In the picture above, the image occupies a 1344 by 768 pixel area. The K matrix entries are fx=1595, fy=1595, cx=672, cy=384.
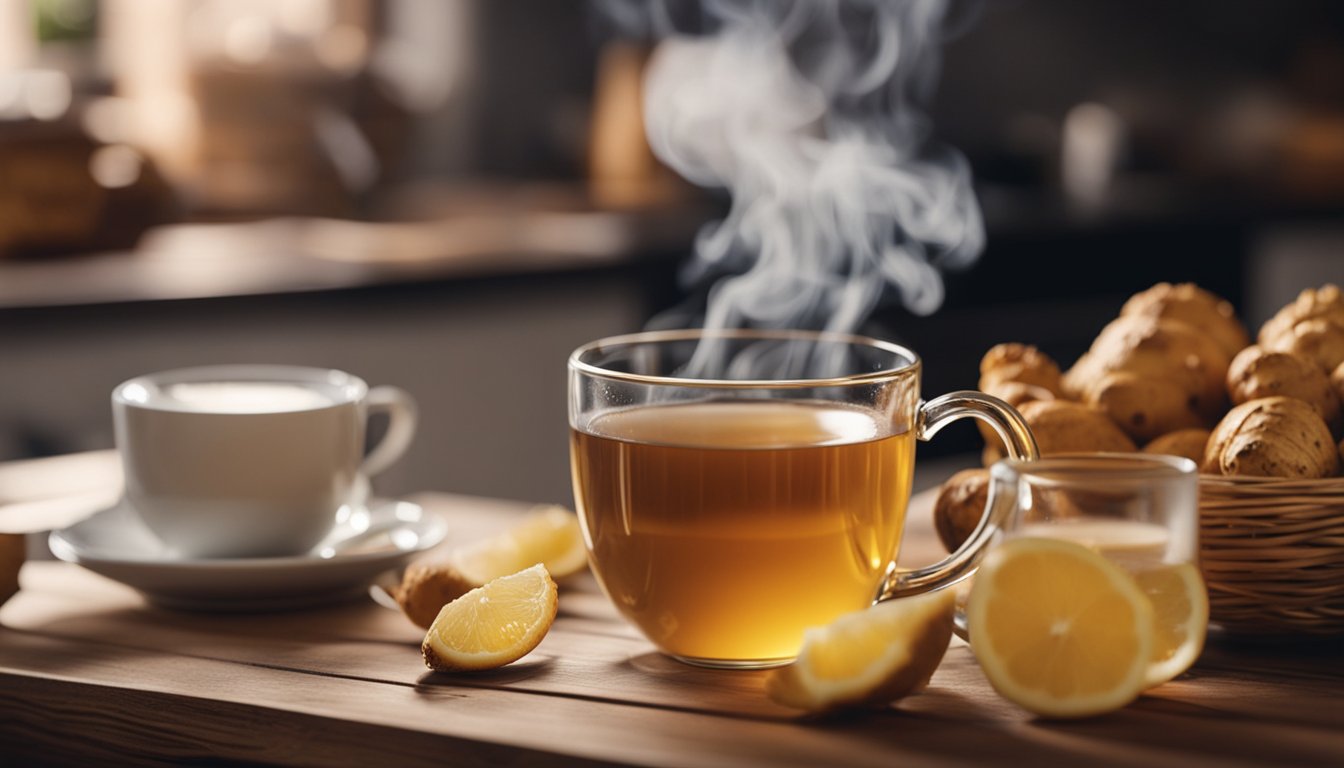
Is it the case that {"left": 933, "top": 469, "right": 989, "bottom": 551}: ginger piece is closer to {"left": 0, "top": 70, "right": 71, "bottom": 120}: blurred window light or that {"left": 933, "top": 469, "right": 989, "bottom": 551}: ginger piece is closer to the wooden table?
the wooden table

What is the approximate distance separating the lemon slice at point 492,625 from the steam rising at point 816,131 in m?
1.99

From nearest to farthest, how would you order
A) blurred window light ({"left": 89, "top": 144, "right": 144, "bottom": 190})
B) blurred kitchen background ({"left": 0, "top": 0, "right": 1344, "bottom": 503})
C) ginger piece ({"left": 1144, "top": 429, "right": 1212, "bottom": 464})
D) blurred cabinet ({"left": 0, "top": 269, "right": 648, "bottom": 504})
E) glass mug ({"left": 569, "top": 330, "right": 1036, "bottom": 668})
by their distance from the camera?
glass mug ({"left": 569, "top": 330, "right": 1036, "bottom": 668}) → ginger piece ({"left": 1144, "top": 429, "right": 1212, "bottom": 464}) → blurred cabinet ({"left": 0, "top": 269, "right": 648, "bottom": 504}) → blurred kitchen background ({"left": 0, "top": 0, "right": 1344, "bottom": 503}) → blurred window light ({"left": 89, "top": 144, "right": 144, "bottom": 190})

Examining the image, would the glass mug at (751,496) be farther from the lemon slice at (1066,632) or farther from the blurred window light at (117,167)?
the blurred window light at (117,167)

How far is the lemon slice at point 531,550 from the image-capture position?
1.15 m

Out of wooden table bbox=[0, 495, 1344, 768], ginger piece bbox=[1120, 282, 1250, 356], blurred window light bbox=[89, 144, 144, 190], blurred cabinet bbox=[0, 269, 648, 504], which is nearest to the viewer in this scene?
wooden table bbox=[0, 495, 1344, 768]

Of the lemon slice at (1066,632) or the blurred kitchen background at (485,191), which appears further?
the blurred kitchen background at (485,191)

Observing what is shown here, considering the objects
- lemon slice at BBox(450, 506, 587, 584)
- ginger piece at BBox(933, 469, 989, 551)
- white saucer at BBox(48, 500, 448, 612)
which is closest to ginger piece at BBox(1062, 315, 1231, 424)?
ginger piece at BBox(933, 469, 989, 551)

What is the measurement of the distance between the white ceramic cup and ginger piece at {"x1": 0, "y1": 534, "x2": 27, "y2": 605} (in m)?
0.08

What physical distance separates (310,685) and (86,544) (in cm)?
34

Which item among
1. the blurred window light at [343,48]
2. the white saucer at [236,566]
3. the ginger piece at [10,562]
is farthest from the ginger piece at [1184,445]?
the blurred window light at [343,48]

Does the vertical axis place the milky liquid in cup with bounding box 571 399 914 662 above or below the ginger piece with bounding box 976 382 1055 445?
below

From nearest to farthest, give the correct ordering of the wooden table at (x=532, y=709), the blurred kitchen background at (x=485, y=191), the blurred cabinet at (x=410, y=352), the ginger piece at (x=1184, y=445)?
the wooden table at (x=532, y=709) → the ginger piece at (x=1184, y=445) → the blurred cabinet at (x=410, y=352) → the blurred kitchen background at (x=485, y=191)

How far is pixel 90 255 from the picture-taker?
114 inches

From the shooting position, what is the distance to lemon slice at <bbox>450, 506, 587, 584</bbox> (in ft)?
3.76
